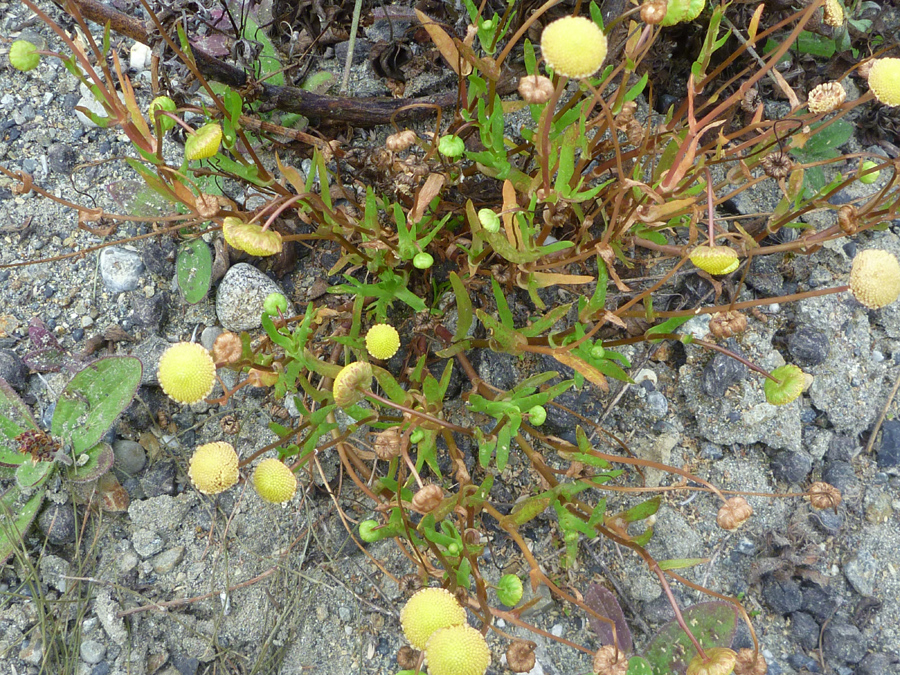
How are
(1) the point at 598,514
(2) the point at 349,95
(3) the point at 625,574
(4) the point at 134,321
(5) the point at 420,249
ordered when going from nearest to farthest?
(1) the point at 598,514 → (5) the point at 420,249 → (3) the point at 625,574 → (4) the point at 134,321 → (2) the point at 349,95

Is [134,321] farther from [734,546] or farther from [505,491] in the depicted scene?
[734,546]

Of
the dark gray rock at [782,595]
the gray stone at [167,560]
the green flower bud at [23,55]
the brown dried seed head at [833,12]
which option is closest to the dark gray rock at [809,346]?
the dark gray rock at [782,595]

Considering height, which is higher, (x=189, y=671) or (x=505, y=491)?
(x=505, y=491)

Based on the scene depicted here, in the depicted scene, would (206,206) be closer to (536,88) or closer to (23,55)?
(23,55)

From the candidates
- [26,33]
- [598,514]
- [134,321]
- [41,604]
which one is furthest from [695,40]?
[41,604]

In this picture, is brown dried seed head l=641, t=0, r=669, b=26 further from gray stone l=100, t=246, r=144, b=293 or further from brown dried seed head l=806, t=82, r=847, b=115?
gray stone l=100, t=246, r=144, b=293
